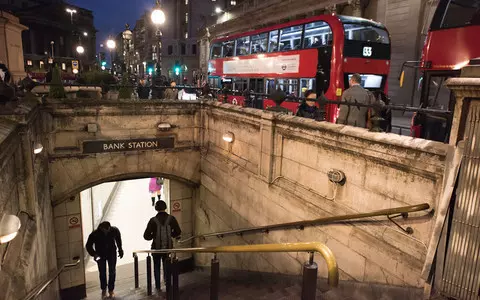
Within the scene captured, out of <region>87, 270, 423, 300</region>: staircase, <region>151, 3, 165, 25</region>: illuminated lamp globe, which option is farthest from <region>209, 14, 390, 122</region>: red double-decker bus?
<region>87, 270, 423, 300</region>: staircase

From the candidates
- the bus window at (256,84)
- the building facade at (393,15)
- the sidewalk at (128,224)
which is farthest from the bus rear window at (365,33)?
the sidewalk at (128,224)

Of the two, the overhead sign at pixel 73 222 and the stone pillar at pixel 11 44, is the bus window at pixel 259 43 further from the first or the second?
the stone pillar at pixel 11 44

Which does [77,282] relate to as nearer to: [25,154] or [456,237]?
[25,154]

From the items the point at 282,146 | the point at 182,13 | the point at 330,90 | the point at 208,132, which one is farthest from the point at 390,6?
the point at 182,13

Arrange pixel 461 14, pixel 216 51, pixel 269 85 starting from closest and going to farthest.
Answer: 1. pixel 461 14
2. pixel 269 85
3. pixel 216 51

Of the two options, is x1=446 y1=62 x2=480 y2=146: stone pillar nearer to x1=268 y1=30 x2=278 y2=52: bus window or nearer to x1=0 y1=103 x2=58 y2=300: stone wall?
x1=0 y1=103 x2=58 y2=300: stone wall

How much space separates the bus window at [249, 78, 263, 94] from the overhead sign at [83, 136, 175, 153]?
16.4ft

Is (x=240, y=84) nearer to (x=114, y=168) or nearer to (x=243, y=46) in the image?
(x=243, y=46)

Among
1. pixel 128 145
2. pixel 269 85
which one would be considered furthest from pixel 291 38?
pixel 128 145

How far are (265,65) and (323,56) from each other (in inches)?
128

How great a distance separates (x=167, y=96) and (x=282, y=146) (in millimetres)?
7505

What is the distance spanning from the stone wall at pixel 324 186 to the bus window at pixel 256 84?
4279 millimetres

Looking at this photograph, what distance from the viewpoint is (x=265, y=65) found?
13.7 meters

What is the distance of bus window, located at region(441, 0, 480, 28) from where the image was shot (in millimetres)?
7476
